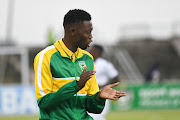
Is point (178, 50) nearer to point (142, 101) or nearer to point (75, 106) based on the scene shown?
point (142, 101)

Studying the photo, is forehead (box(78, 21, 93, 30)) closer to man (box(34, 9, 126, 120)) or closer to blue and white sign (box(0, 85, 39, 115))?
man (box(34, 9, 126, 120))

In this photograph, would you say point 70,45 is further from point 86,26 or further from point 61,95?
point 61,95

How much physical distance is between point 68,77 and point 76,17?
0.63m

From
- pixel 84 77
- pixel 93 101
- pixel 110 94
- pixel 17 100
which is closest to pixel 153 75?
pixel 17 100

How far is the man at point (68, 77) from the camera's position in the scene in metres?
4.59

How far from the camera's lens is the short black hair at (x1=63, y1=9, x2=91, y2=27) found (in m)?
4.74

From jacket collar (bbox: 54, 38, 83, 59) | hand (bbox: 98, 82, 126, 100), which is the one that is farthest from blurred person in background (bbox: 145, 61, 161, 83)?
hand (bbox: 98, 82, 126, 100)

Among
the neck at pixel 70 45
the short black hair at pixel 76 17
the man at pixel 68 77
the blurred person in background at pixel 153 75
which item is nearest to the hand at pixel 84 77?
the man at pixel 68 77

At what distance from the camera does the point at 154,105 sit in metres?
21.4

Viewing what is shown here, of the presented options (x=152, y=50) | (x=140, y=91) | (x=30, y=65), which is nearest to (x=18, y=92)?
(x=140, y=91)

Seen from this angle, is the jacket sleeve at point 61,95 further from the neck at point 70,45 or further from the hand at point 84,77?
the neck at point 70,45

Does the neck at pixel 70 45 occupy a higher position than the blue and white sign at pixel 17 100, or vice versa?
the neck at pixel 70 45

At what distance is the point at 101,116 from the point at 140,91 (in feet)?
41.9

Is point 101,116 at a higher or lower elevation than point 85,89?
lower
